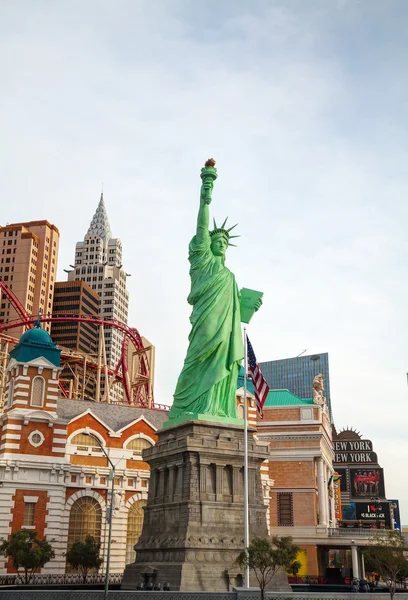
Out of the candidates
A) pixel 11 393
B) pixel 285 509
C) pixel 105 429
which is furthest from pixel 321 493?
pixel 11 393

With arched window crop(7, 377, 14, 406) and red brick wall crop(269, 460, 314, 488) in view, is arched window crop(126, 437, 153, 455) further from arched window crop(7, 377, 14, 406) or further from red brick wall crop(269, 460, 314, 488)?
red brick wall crop(269, 460, 314, 488)

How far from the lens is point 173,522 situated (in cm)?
3381

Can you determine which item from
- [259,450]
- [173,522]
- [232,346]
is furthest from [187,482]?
[232,346]

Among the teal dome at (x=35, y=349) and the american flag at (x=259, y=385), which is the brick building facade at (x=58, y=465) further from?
the american flag at (x=259, y=385)

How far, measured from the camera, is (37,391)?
45.8 m

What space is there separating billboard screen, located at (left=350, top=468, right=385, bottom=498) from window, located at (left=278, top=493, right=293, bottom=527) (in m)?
37.8

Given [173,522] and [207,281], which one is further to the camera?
[207,281]

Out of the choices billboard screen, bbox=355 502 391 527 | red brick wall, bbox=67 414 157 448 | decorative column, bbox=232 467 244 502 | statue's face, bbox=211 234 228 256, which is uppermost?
statue's face, bbox=211 234 228 256

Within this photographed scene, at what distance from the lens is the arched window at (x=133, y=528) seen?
44.6 meters

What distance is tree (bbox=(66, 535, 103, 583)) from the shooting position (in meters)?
39.6

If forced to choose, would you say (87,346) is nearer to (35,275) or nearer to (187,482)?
(35,275)

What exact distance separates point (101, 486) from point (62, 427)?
4767mm

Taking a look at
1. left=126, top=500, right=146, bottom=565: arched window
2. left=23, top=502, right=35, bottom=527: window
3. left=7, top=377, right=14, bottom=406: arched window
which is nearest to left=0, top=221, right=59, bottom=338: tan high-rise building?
left=7, top=377, right=14, bottom=406: arched window

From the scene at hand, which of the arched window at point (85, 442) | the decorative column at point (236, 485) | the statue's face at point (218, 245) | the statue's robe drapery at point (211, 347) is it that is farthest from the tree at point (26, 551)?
the statue's face at point (218, 245)
